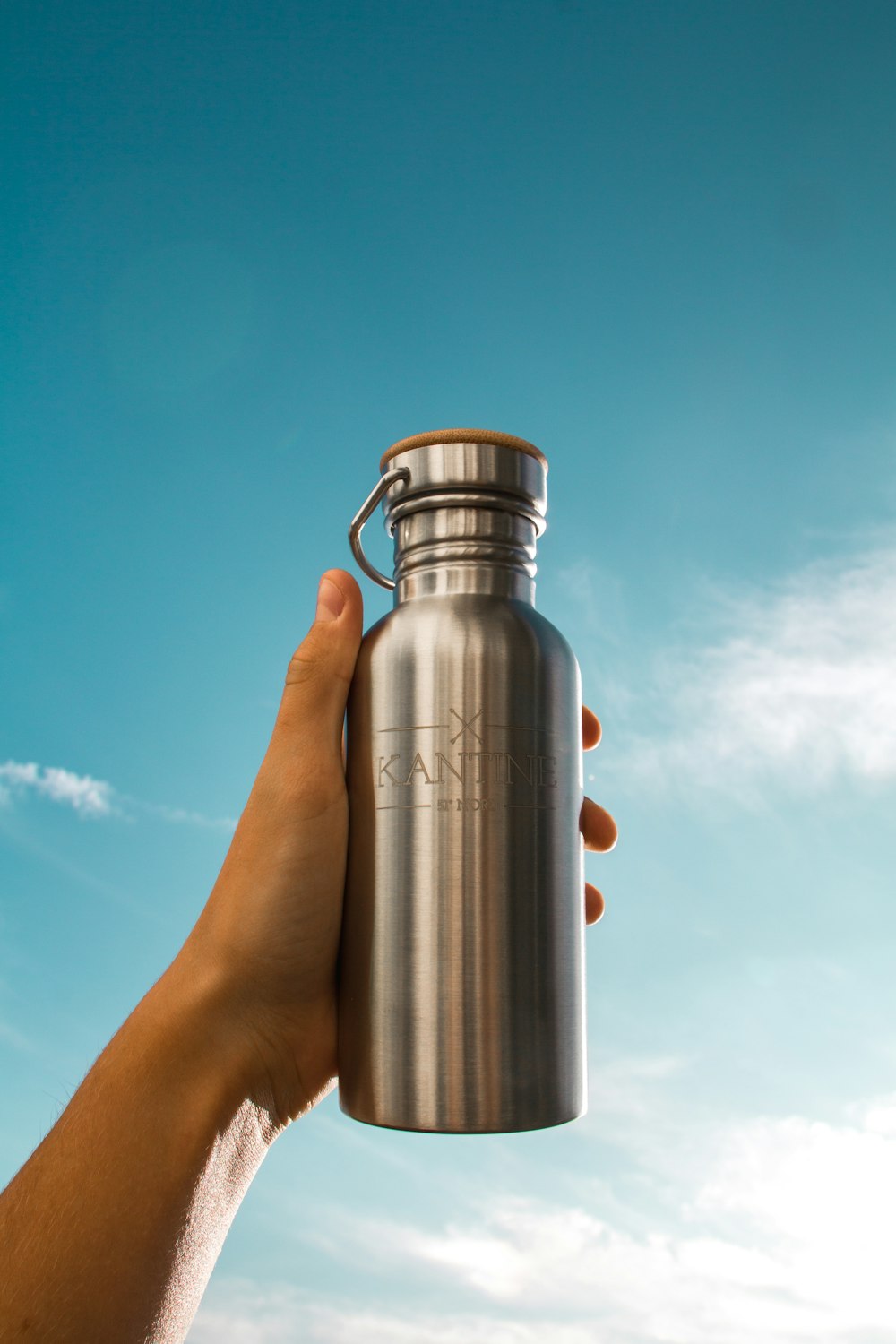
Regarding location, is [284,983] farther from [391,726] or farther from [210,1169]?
[391,726]

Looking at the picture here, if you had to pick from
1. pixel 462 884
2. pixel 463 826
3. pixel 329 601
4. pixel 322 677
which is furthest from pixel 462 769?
pixel 329 601

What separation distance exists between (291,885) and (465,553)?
0.76 metres

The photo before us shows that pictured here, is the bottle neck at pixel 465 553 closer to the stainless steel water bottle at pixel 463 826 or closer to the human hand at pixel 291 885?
the stainless steel water bottle at pixel 463 826

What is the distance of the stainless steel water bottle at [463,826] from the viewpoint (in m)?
1.74

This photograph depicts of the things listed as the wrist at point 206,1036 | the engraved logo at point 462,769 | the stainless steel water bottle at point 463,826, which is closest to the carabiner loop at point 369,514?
the stainless steel water bottle at point 463,826

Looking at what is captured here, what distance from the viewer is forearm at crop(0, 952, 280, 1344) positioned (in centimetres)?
157

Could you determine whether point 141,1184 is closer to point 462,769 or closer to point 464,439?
point 462,769

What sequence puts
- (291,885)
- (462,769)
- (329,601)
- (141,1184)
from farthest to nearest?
(329,601) < (291,885) < (462,769) < (141,1184)

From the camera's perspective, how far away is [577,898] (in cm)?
195

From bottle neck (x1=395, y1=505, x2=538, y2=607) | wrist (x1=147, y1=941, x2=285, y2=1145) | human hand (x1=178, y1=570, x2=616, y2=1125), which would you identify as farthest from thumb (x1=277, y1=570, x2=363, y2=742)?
wrist (x1=147, y1=941, x2=285, y2=1145)

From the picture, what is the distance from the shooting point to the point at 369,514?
2.05m

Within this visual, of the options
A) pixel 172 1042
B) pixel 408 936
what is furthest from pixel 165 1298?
pixel 408 936

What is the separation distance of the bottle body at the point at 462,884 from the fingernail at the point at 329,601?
201 mm

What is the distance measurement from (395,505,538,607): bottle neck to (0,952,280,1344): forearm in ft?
3.06
